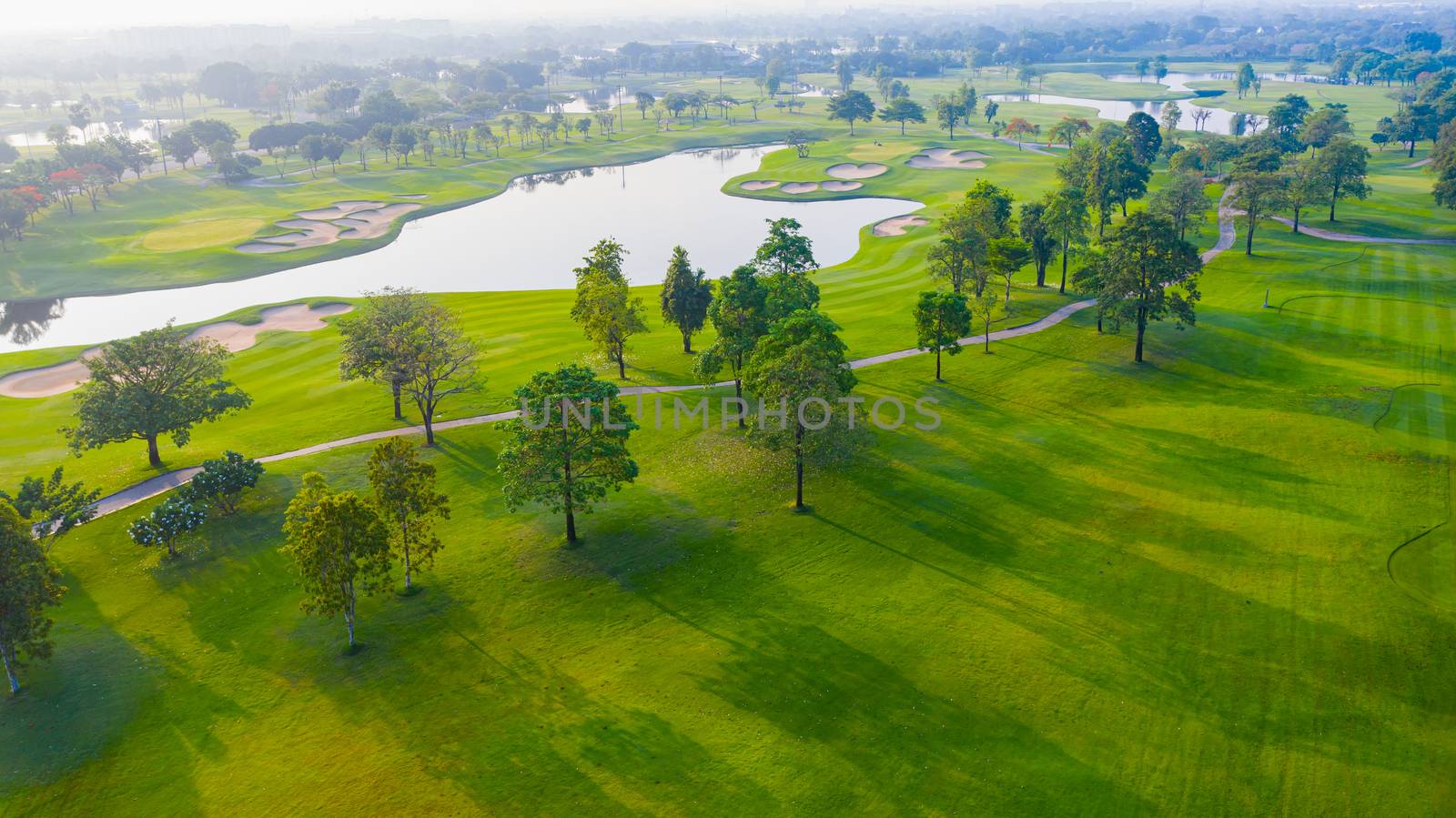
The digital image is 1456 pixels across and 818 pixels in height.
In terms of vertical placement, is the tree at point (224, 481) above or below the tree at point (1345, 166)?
below

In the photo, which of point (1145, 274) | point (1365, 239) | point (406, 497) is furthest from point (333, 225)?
point (1365, 239)

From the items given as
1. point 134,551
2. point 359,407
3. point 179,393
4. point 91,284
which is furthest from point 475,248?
point 134,551

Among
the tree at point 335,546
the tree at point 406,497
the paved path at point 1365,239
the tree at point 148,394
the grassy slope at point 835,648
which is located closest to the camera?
the grassy slope at point 835,648

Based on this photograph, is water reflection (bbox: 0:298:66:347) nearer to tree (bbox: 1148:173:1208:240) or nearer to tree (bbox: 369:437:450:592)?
tree (bbox: 369:437:450:592)

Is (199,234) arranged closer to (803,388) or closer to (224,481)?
(224,481)

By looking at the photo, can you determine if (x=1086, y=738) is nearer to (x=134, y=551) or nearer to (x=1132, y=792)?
(x=1132, y=792)

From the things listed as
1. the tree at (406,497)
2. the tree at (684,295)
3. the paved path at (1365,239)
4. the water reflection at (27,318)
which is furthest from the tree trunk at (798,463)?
the water reflection at (27,318)

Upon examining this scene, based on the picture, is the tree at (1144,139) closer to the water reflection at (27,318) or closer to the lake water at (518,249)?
the lake water at (518,249)

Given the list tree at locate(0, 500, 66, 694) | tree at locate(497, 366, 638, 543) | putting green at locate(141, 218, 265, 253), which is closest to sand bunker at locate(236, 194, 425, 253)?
putting green at locate(141, 218, 265, 253)
